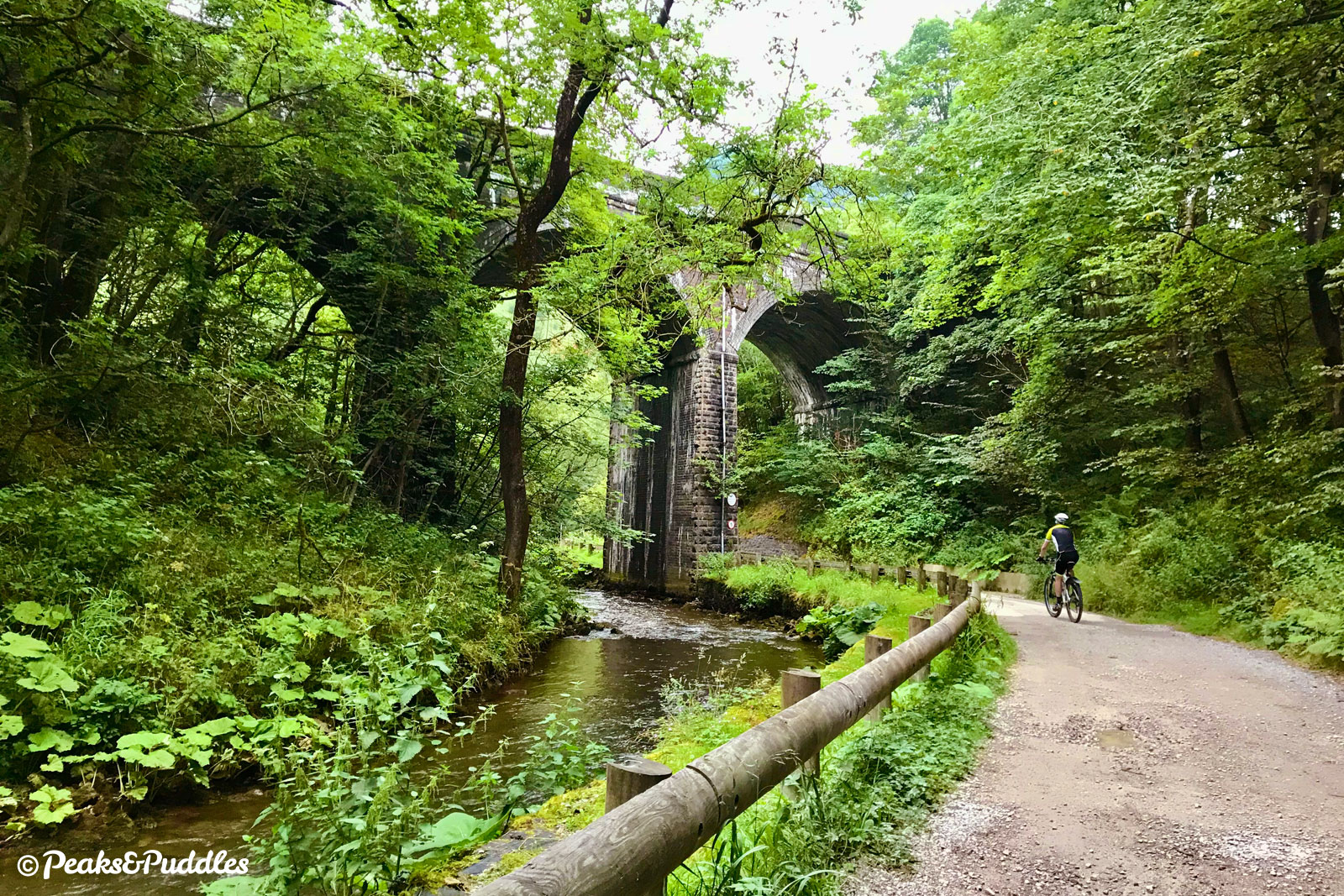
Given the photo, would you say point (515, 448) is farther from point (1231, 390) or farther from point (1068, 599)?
point (1231, 390)

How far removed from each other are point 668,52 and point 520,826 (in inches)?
273

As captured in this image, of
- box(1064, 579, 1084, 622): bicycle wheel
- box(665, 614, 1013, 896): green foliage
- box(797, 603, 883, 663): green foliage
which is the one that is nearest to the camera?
box(665, 614, 1013, 896): green foliage

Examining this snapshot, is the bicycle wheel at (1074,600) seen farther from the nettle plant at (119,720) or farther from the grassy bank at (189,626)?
the nettle plant at (119,720)

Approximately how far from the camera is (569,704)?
A: 5688mm

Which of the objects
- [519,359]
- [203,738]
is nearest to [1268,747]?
[203,738]

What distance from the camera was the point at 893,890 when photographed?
201 centimetres

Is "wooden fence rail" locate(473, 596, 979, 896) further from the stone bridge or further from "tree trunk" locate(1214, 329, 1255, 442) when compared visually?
the stone bridge

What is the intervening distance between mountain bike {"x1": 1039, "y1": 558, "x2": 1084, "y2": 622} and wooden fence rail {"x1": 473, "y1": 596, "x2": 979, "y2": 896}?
6.35 metres

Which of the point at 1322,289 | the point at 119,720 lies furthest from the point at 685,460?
the point at 119,720

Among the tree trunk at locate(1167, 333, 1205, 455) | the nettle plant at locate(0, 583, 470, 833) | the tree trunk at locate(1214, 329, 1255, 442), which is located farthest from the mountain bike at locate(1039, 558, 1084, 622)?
the nettle plant at locate(0, 583, 470, 833)

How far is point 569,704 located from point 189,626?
2.85 meters

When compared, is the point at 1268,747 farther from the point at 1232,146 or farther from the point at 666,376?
the point at 666,376

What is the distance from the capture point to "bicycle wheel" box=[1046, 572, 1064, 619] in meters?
7.95

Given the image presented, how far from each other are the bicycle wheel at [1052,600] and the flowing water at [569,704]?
2944 millimetres
